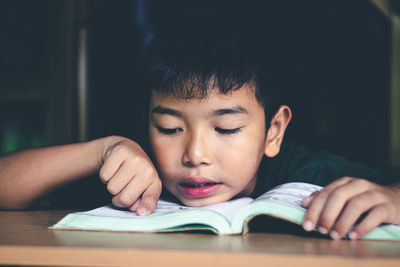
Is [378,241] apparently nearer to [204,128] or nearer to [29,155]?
[204,128]

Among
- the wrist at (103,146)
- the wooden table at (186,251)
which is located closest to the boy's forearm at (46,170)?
the wrist at (103,146)

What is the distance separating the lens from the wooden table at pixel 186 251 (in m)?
0.38

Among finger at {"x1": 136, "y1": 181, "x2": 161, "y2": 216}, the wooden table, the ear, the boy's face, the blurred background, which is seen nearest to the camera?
the wooden table

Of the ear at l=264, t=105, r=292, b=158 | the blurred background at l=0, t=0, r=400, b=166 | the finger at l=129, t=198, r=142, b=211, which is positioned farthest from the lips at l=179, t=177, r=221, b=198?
the blurred background at l=0, t=0, r=400, b=166

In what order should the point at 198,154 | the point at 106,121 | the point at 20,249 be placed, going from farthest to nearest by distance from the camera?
the point at 106,121 → the point at 198,154 → the point at 20,249

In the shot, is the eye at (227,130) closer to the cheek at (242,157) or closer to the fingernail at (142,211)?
the cheek at (242,157)

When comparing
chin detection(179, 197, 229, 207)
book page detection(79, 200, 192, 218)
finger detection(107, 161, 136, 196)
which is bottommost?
chin detection(179, 197, 229, 207)

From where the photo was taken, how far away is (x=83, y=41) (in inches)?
68.1

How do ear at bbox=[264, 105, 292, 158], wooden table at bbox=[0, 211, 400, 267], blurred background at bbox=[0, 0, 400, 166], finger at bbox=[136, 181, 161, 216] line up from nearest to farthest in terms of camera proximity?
wooden table at bbox=[0, 211, 400, 267] → finger at bbox=[136, 181, 161, 216] → ear at bbox=[264, 105, 292, 158] → blurred background at bbox=[0, 0, 400, 166]

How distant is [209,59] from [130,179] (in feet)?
0.97

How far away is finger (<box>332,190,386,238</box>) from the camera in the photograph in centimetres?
50

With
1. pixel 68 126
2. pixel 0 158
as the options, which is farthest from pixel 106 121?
pixel 0 158

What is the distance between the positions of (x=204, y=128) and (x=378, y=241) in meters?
0.35

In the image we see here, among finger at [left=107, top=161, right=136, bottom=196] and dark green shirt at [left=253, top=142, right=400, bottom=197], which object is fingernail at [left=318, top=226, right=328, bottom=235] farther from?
dark green shirt at [left=253, top=142, right=400, bottom=197]
